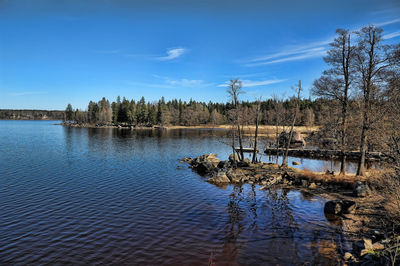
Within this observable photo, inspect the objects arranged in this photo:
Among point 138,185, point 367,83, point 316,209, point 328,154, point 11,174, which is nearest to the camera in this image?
A: point 316,209

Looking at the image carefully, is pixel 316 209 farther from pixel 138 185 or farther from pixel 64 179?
pixel 64 179

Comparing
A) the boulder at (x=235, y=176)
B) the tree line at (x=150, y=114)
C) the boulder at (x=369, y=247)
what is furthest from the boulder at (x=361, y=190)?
the tree line at (x=150, y=114)

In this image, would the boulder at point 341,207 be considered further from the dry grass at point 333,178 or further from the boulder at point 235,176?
the boulder at point 235,176

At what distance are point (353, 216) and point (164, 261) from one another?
1320cm

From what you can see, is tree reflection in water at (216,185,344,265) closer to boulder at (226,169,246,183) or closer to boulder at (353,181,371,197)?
boulder at (353,181,371,197)

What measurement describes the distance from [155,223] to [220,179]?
13.1 metres

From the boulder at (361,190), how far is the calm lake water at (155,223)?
9.72 feet

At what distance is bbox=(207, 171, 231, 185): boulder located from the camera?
1061 inches

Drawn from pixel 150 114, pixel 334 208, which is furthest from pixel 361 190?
pixel 150 114

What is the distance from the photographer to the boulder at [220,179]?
2695 cm

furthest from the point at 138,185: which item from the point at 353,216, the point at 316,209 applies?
the point at 353,216

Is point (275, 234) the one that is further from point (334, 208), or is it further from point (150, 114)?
point (150, 114)

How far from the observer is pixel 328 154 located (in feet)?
151

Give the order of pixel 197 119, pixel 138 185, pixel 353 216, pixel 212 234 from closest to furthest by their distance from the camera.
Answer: pixel 212 234 < pixel 353 216 < pixel 138 185 < pixel 197 119
